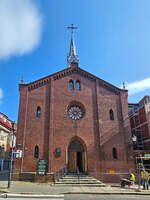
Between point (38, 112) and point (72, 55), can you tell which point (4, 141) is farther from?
point (72, 55)

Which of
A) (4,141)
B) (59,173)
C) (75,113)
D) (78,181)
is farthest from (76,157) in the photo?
(4,141)

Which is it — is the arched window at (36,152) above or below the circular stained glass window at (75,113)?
below

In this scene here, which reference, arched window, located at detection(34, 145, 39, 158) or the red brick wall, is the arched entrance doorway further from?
arched window, located at detection(34, 145, 39, 158)

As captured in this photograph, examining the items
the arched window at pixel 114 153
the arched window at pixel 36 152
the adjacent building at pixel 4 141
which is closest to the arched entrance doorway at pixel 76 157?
the arched window at pixel 114 153

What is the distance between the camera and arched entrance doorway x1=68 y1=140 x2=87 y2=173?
60.1 ft

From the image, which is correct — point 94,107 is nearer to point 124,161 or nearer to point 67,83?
point 67,83

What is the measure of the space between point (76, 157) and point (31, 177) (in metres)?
5.25

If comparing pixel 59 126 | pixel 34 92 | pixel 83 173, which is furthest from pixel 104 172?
pixel 34 92

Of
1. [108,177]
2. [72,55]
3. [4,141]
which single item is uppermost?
[72,55]

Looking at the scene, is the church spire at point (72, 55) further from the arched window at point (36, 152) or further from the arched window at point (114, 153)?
the arched window at point (36, 152)


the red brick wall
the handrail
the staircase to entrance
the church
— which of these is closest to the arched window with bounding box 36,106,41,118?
the church

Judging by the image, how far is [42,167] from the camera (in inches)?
663

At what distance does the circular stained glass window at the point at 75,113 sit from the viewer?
19853 mm

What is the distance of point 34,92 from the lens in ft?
66.1
